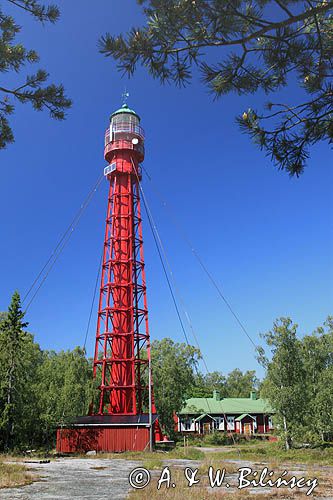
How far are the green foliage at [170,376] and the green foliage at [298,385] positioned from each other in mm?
11101

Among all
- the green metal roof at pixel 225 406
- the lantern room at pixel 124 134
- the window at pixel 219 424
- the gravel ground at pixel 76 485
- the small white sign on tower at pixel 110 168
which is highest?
the lantern room at pixel 124 134

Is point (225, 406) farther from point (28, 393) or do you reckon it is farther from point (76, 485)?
point (76, 485)

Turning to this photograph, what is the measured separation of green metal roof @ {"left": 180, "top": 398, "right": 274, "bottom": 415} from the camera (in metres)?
52.0

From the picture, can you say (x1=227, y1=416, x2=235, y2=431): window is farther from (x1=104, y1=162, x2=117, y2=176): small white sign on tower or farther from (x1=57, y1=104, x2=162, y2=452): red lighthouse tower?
(x1=104, y1=162, x2=117, y2=176): small white sign on tower

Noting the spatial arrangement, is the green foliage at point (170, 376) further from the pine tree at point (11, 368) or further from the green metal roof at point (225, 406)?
the pine tree at point (11, 368)

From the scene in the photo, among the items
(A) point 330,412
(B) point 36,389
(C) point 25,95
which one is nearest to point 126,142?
(B) point 36,389

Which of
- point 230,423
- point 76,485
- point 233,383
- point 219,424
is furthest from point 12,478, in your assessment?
point 233,383

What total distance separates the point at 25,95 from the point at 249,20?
3.11 m

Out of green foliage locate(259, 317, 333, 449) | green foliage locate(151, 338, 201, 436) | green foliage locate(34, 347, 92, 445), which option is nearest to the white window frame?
green foliage locate(151, 338, 201, 436)

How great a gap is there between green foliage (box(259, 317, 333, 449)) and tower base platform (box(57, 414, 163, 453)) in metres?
11.0

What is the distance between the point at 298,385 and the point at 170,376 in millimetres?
14468

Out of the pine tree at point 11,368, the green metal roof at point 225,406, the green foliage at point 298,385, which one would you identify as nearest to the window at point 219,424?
the green metal roof at point 225,406

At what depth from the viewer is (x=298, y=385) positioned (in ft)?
108

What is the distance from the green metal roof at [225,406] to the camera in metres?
52.0
